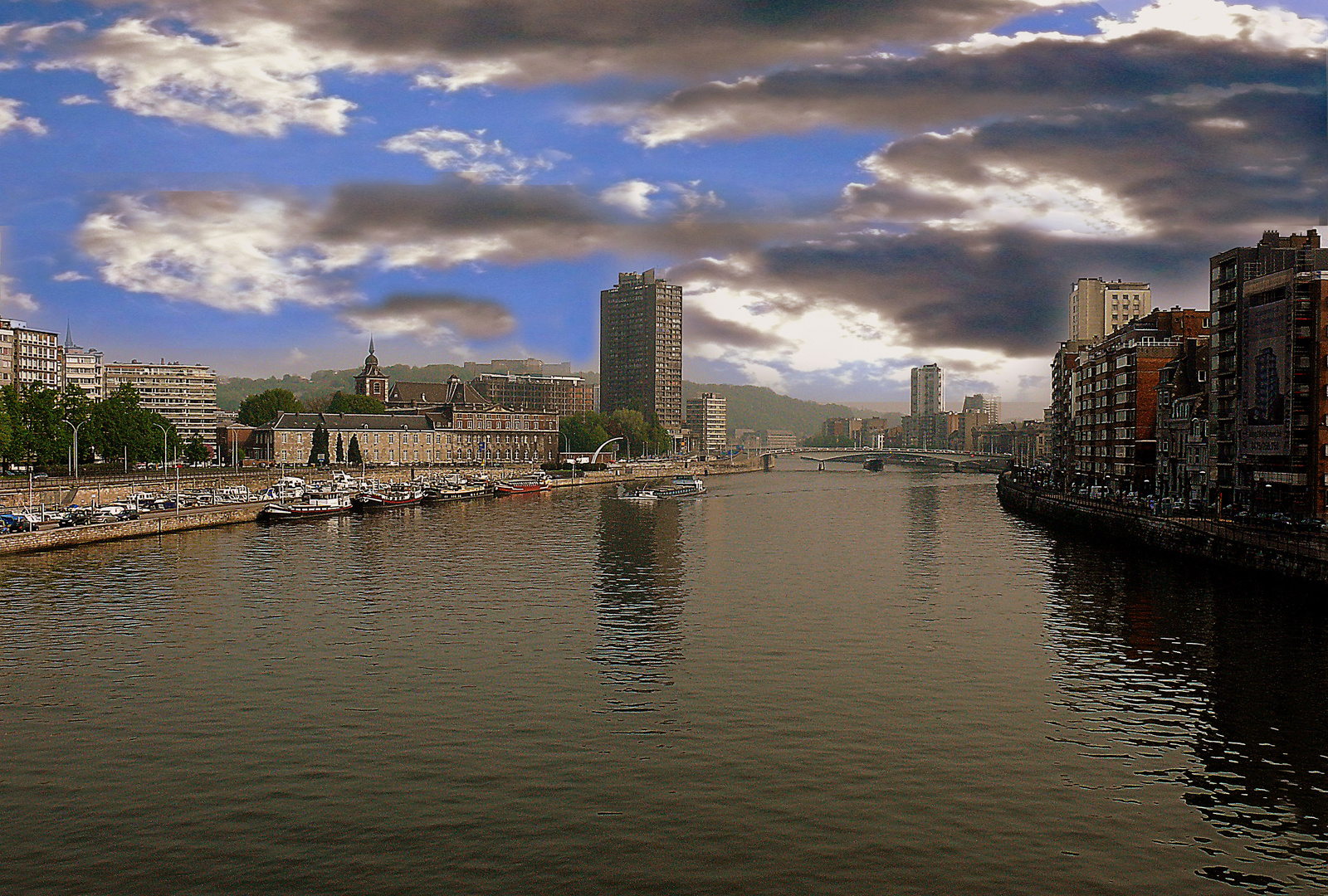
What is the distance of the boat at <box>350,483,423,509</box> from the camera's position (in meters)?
134

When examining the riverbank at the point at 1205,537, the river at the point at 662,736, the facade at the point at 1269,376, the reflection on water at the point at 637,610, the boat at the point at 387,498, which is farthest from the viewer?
the boat at the point at 387,498

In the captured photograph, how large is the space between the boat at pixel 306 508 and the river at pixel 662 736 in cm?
4668

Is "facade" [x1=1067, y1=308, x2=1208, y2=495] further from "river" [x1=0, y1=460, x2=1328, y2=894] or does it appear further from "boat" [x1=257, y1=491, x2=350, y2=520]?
"boat" [x1=257, y1=491, x2=350, y2=520]

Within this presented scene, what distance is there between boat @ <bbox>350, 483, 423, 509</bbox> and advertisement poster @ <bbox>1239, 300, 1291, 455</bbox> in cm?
9678

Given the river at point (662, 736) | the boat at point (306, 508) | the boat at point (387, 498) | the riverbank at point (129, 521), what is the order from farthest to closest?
the boat at point (387, 498) → the boat at point (306, 508) → the riverbank at point (129, 521) → the river at point (662, 736)

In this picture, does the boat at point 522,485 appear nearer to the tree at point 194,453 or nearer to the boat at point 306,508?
the boat at point 306,508

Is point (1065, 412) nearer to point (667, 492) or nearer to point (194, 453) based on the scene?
point (667, 492)

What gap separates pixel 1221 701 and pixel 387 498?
11542 cm

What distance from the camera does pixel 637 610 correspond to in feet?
Answer: 175

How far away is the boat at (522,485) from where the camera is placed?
551 ft

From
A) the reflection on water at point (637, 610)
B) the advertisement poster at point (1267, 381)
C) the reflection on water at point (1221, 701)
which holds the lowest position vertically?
the reflection on water at point (1221, 701)

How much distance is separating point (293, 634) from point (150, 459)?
123092 millimetres

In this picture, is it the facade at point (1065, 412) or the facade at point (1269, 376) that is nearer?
the facade at point (1269, 376)

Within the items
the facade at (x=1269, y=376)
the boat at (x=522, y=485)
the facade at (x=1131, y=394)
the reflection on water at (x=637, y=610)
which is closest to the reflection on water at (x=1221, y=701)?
the reflection on water at (x=637, y=610)
